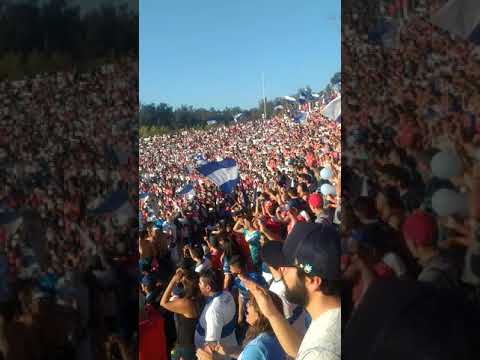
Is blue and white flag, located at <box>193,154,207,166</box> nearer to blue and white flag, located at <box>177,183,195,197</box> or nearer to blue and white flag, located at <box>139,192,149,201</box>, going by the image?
blue and white flag, located at <box>177,183,195,197</box>

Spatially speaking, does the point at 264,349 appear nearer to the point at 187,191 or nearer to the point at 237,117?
the point at 237,117

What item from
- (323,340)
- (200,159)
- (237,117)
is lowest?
(323,340)

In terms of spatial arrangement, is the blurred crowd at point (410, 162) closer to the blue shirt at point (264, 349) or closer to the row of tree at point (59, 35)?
the blue shirt at point (264, 349)

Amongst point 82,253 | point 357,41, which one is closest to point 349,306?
point 357,41

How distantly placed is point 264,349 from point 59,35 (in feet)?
5.85

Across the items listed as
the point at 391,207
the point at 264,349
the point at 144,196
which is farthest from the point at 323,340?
the point at 144,196

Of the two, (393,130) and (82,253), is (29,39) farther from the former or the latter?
(393,130)

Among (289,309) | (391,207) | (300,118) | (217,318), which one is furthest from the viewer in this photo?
(300,118)

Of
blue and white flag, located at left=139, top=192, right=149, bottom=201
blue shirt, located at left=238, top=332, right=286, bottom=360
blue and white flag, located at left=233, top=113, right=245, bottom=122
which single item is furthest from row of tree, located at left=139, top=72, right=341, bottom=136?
blue shirt, located at left=238, top=332, right=286, bottom=360

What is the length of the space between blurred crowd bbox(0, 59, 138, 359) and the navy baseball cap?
865 mm

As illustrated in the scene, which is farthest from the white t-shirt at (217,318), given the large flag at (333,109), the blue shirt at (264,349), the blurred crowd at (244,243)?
the large flag at (333,109)

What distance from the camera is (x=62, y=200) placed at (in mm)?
3346

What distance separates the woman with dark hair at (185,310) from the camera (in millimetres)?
3734

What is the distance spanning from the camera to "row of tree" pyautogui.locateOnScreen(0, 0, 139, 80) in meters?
3.34
